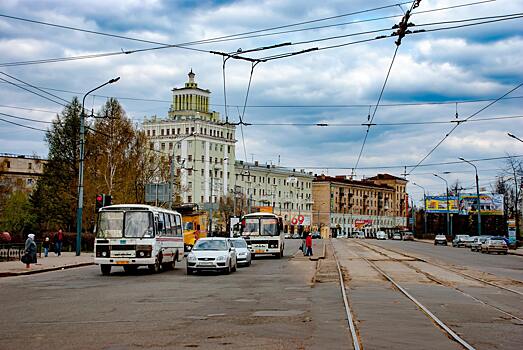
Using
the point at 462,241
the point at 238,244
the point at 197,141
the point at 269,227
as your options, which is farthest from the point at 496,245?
the point at 197,141

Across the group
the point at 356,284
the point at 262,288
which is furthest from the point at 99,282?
the point at 356,284

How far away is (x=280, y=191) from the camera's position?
15125cm

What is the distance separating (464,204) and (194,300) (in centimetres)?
9314

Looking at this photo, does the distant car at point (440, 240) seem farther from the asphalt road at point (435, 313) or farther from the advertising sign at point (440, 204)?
the asphalt road at point (435, 313)

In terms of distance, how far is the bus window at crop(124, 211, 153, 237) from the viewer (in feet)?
92.9

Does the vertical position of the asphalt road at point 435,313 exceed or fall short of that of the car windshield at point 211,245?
it falls short

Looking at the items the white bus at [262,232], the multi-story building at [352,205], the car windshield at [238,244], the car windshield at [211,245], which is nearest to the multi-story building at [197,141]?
the multi-story building at [352,205]

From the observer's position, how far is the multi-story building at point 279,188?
5591 inches

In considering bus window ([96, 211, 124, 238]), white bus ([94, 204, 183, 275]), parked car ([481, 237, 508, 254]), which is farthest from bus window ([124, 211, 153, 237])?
parked car ([481, 237, 508, 254])

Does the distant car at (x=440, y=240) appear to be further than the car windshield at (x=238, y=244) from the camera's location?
Yes

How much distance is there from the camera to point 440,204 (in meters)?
109

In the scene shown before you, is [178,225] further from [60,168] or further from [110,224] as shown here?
[60,168]

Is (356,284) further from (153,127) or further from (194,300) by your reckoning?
(153,127)

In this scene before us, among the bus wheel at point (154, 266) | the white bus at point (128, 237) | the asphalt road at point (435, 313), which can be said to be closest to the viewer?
the asphalt road at point (435, 313)
